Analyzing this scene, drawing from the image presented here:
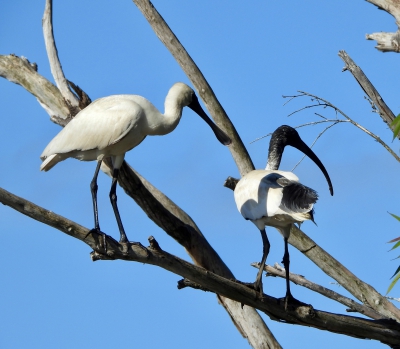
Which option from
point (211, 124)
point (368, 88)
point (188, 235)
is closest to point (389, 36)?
point (368, 88)

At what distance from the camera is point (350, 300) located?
8.38 m

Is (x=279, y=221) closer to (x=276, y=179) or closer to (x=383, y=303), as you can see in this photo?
(x=276, y=179)

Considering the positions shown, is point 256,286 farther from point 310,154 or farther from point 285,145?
point 310,154

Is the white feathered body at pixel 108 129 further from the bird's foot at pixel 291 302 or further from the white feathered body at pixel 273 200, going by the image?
the bird's foot at pixel 291 302

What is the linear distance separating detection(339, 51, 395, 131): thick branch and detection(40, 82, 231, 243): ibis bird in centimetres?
192

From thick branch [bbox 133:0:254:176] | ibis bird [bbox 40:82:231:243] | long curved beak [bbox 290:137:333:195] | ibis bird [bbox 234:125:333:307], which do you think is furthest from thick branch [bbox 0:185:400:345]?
long curved beak [bbox 290:137:333:195]

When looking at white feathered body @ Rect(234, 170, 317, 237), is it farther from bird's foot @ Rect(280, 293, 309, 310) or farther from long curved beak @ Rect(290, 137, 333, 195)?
long curved beak @ Rect(290, 137, 333, 195)

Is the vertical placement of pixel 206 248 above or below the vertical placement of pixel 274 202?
above

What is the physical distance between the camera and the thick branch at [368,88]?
348 inches

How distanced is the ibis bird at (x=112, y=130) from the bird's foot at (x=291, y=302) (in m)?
1.62

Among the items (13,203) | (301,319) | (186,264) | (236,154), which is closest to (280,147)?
(236,154)

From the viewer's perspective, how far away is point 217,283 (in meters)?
6.71

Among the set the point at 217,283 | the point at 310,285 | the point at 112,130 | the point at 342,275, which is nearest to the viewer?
the point at 217,283

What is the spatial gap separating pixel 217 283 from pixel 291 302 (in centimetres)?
106
